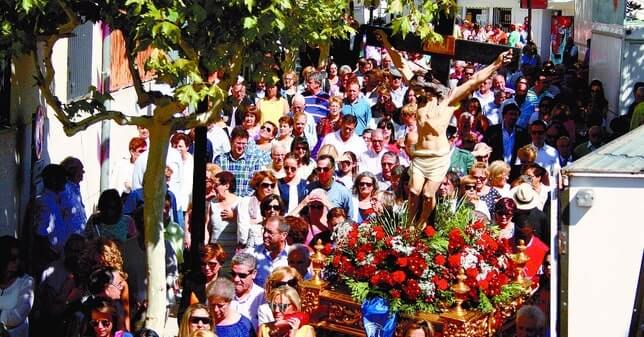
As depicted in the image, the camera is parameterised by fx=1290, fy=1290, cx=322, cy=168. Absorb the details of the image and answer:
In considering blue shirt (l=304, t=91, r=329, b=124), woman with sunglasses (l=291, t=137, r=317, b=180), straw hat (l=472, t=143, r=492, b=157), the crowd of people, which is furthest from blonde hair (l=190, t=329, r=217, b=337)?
blue shirt (l=304, t=91, r=329, b=124)

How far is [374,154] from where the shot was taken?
14977mm

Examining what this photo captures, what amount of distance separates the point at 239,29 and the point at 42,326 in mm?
3209

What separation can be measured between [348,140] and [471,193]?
3.15m

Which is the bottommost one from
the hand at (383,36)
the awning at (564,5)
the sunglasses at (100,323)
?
the sunglasses at (100,323)

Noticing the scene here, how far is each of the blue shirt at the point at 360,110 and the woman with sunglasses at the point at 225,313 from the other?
25.5 feet

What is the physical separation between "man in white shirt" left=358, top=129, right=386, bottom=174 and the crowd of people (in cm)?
2

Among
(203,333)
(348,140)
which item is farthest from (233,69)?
(348,140)

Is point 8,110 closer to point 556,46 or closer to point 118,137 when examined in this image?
point 118,137

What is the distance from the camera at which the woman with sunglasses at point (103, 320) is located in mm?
9352

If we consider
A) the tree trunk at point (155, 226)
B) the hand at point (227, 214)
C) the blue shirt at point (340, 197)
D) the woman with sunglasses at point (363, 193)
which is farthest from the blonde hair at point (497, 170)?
the tree trunk at point (155, 226)

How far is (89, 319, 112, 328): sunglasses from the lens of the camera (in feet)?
30.7

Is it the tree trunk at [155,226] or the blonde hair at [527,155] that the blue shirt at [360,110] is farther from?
the tree trunk at [155,226]

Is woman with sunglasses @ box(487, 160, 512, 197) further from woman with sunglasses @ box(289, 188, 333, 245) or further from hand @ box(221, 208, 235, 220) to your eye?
hand @ box(221, 208, 235, 220)

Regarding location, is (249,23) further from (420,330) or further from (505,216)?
(505,216)
